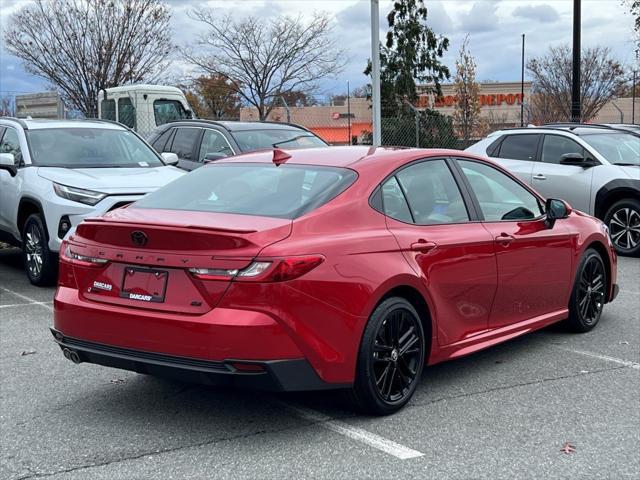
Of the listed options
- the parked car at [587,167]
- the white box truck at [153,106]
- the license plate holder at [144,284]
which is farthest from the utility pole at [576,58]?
the license plate holder at [144,284]

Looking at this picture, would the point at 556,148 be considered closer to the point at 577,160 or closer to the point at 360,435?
the point at 577,160

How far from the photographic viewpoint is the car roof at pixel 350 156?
510cm

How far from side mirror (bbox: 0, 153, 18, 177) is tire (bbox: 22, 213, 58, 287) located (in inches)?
29.0

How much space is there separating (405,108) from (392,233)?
34.1 meters

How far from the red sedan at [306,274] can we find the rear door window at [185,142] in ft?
22.0

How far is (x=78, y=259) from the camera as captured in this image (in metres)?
4.70

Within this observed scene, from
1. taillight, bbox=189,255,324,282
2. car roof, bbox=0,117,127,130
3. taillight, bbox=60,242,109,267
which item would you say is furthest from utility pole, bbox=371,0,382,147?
taillight, bbox=189,255,324,282

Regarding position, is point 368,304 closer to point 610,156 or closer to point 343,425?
point 343,425

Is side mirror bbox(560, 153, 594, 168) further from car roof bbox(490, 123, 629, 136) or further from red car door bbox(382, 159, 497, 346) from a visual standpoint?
red car door bbox(382, 159, 497, 346)

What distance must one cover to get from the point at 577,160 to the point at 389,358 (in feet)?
25.5

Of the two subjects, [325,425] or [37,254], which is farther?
[37,254]

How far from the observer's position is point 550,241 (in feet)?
20.2

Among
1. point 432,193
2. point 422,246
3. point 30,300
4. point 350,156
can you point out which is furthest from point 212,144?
point 422,246

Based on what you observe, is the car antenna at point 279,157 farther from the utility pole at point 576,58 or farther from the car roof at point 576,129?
the utility pole at point 576,58
